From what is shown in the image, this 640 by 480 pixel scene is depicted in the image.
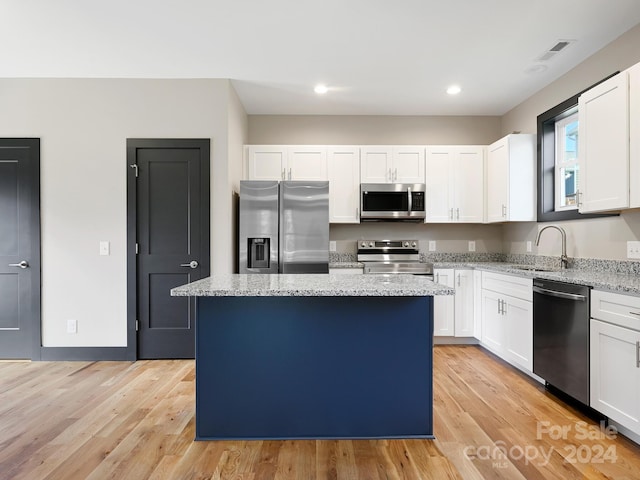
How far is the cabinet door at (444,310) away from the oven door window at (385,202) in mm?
831

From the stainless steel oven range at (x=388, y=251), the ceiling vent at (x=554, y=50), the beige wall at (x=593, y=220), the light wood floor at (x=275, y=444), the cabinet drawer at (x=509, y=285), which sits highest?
the ceiling vent at (x=554, y=50)

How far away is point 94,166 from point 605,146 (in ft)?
13.9

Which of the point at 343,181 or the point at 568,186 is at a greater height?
the point at 343,181

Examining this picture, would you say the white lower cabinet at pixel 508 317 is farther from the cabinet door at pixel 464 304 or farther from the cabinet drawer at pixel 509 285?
the cabinet door at pixel 464 304

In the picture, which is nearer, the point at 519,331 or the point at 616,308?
the point at 616,308

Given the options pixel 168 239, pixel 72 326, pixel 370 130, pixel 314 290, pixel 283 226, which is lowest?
pixel 72 326

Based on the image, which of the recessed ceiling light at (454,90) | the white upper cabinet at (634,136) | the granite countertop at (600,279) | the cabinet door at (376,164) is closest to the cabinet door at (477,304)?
the granite countertop at (600,279)

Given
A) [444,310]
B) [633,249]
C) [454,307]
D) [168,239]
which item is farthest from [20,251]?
[633,249]

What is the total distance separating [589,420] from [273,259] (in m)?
2.75

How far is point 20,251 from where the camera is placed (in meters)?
3.50

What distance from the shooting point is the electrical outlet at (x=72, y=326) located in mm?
3506

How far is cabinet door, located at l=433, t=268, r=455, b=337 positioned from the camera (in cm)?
397

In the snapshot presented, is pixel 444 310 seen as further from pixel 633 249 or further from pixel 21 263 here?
pixel 21 263

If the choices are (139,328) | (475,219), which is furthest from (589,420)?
(139,328)
